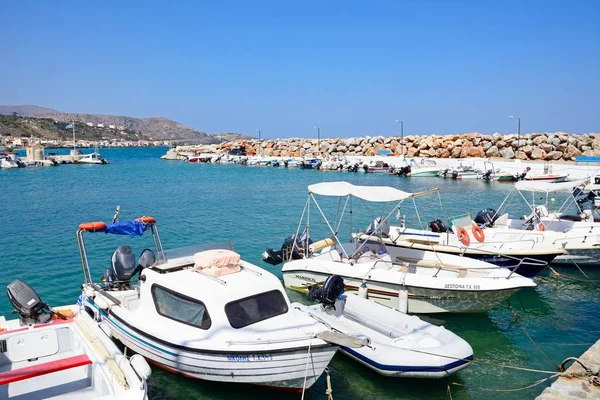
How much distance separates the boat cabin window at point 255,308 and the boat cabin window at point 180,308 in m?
0.44

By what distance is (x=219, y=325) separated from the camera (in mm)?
7887

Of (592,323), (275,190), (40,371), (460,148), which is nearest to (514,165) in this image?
(460,148)

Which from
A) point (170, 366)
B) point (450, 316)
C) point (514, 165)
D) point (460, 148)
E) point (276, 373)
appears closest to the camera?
point (276, 373)

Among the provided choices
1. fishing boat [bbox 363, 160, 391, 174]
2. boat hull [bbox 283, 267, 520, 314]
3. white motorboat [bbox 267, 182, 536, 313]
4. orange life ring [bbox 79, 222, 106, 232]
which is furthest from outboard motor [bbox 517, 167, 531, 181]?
orange life ring [bbox 79, 222, 106, 232]

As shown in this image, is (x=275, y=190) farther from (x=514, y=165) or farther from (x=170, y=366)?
(x=170, y=366)

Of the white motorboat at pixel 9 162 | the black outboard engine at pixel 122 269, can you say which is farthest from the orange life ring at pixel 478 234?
the white motorboat at pixel 9 162

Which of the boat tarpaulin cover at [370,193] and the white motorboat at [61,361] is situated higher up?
the boat tarpaulin cover at [370,193]

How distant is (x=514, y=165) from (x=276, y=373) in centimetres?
5238

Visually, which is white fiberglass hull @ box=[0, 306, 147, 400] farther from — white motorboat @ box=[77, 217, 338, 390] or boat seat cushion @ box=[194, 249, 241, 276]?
boat seat cushion @ box=[194, 249, 241, 276]

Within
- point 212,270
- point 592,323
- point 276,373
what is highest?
point 212,270

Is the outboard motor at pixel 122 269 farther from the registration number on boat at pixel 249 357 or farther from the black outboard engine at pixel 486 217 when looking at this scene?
the black outboard engine at pixel 486 217

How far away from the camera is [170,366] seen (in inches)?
333

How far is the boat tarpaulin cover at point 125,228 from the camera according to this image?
11.2m

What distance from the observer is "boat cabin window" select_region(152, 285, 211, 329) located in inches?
319
